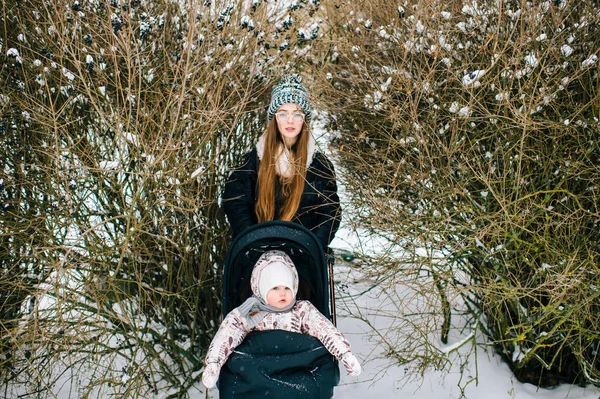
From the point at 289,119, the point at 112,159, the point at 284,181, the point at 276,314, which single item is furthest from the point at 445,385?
the point at 112,159

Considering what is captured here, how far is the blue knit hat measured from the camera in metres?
3.38

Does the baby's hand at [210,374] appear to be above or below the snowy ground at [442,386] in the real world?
above

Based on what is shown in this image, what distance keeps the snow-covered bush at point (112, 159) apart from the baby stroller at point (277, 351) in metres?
0.41

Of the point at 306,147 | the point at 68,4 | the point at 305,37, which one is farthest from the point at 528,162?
the point at 68,4

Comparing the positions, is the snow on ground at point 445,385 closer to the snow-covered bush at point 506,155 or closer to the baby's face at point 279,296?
the snow-covered bush at point 506,155

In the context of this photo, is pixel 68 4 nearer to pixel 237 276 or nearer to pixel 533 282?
pixel 237 276

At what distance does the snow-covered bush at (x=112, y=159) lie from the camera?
2.95m

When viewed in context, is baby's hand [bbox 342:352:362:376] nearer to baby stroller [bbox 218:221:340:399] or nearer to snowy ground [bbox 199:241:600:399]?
baby stroller [bbox 218:221:340:399]

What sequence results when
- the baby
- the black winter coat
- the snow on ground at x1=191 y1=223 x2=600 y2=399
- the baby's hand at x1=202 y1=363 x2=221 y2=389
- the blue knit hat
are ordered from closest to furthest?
the baby's hand at x1=202 y1=363 x2=221 y2=389 < the baby < the blue knit hat < the black winter coat < the snow on ground at x1=191 y1=223 x2=600 y2=399

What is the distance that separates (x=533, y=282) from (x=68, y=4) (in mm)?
3256

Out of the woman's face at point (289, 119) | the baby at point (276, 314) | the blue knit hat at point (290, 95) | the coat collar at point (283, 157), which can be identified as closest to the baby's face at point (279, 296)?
the baby at point (276, 314)

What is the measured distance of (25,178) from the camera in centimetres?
319

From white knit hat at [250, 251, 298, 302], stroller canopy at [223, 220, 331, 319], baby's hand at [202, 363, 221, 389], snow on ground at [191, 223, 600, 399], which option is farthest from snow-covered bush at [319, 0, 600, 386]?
baby's hand at [202, 363, 221, 389]

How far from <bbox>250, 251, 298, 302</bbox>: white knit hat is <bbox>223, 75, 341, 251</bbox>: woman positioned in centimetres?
46
